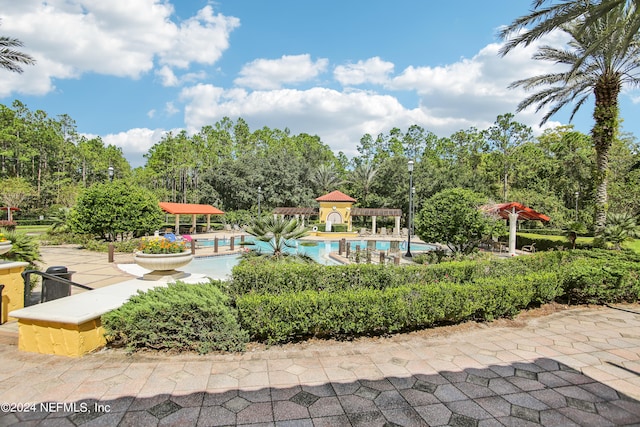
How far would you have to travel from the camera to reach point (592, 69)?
38.4ft

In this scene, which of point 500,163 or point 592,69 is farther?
point 500,163

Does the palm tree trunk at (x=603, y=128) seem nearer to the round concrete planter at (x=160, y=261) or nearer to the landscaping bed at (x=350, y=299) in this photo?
the landscaping bed at (x=350, y=299)

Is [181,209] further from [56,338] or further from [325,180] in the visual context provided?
[56,338]

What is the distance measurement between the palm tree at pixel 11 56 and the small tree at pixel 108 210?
17.6 ft

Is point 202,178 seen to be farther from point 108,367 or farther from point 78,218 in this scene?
point 108,367

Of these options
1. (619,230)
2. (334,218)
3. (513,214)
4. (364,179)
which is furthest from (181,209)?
(619,230)

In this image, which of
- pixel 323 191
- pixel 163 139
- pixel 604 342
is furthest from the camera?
pixel 163 139

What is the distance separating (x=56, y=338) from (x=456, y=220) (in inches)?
451

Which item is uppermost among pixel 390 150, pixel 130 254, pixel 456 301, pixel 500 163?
pixel 390 150

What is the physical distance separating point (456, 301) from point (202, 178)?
3311cm

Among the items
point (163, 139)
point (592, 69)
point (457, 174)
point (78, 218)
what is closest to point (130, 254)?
point (78, 218)

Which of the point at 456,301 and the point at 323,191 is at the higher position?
the point at 323,191

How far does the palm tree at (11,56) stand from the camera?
10.7 m

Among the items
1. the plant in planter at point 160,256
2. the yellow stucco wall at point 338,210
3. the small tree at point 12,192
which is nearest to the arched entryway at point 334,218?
the yellow stucco wall at point 338,210
